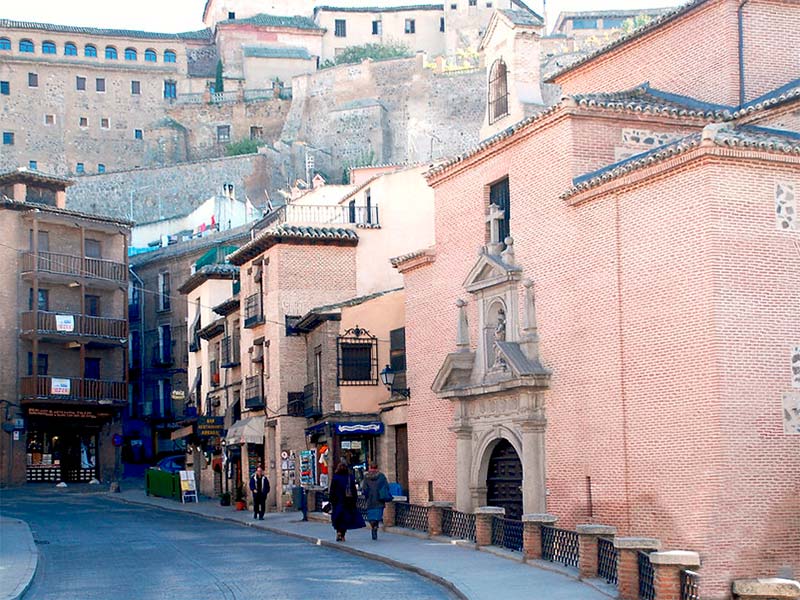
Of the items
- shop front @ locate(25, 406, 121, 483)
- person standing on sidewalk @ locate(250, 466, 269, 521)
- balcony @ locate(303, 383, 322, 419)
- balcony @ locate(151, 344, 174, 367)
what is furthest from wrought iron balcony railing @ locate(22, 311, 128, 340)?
person standing on sidewalk @ locate(250, 466, 269, 521)

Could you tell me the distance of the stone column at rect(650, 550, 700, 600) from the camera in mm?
15297

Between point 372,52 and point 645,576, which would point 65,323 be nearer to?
point 645,576

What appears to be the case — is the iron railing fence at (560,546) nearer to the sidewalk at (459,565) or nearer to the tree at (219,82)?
the sidewalk at (459,565)

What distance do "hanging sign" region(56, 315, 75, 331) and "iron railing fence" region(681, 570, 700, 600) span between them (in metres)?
44.1

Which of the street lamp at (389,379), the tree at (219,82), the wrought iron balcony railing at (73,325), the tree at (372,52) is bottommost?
the street lamp at (389,379)

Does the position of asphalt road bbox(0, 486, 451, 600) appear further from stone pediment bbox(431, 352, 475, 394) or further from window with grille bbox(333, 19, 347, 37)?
window with grille bbox(333, 19, 347, 37)

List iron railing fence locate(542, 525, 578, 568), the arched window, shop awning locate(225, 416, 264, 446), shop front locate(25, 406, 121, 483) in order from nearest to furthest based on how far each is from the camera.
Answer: iron railing fence locate(542, 525, 578, 568) < the arched window < shop awning locate(225, 416, 264, 446) < shop front locate(25, 406, 121, 483)

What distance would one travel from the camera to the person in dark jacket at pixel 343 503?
25.3 m

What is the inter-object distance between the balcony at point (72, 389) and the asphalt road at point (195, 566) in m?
21.5

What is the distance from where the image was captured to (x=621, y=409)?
21250 mm

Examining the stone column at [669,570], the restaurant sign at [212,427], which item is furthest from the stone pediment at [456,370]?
the restaurant sign at [212,427]

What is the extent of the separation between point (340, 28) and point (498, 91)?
7676 cm

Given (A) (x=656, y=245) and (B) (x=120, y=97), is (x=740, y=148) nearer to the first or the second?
(A) (x=656, y=245)

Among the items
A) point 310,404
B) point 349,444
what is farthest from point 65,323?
point 349,444
